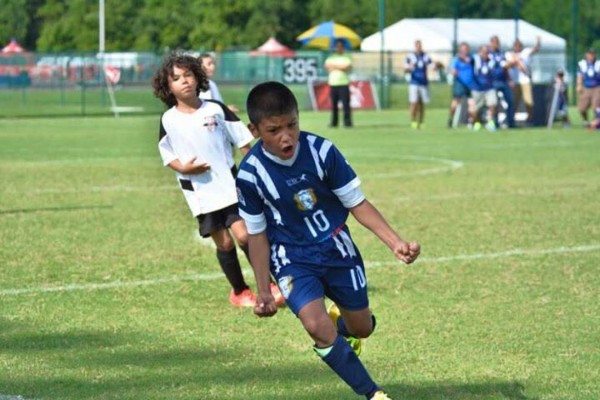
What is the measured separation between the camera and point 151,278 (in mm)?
9961

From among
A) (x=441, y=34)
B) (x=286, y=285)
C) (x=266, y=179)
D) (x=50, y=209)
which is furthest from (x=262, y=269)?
(x=441, y=34)

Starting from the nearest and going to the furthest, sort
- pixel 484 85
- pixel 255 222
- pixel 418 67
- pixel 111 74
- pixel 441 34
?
pixel 255 222, pixel 484 85, pixel 418 67, pixel 111 74, pixel 441 34

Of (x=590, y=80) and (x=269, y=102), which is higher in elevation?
(x=269, y=102)

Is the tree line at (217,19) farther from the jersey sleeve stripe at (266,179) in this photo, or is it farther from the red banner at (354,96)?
the jersey sleeve stripe at (266,179)

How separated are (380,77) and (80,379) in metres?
37.6

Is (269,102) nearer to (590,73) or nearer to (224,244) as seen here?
(224,244)

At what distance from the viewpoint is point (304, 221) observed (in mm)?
6000

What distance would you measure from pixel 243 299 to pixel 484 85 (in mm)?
21934

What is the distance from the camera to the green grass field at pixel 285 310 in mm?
6641

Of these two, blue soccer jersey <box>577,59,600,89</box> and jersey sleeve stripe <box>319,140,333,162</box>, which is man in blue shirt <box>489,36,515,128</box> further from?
jersey sleeve stripe <box>319,140,333,162</box>

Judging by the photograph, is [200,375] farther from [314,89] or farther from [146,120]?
[314,89]

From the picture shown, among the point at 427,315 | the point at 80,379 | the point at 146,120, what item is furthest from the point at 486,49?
the point at 80,379

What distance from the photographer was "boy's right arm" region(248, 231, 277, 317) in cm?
578

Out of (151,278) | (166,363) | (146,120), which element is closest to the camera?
(166,363)
